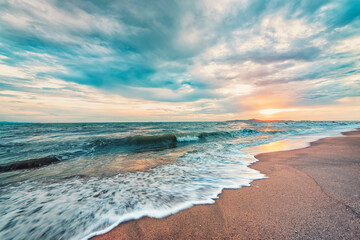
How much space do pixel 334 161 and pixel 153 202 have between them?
557 centimetres

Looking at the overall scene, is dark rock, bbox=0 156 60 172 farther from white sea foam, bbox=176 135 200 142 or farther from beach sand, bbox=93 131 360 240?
white sea foam, bbox=176 135 200 142

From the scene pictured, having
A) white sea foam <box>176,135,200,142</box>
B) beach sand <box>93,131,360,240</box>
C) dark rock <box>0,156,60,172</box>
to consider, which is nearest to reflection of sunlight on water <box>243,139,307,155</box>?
beach sand <box>93,131,360,240</box>

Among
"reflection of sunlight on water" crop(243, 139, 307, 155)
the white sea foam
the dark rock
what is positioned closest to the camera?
the dark rock

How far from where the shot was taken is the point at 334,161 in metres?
4.46

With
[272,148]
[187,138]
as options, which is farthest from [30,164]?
[272,148]

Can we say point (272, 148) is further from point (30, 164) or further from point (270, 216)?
point (30, 164)

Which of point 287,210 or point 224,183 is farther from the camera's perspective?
point 224,183

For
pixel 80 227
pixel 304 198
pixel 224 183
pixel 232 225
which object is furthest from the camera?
pixel 224 183

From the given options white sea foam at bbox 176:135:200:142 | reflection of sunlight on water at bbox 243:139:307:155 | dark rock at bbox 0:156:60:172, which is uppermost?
reflection of sunlight on water at bbox 243:139:307:155

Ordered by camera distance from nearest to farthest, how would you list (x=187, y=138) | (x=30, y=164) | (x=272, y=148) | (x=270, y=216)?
(x=270, y=216) → (x=30, y=164) → (x=272, y=148) → (x=187, y=138)

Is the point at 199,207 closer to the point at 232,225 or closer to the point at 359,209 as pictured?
the point at 232,225

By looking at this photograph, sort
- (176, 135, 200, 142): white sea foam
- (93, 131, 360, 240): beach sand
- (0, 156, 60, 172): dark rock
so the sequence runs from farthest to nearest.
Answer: (176, 135, 200, 142): white sea foam → (0, 156, 60, 172): dark rock → (93, 131, 360, 240): beach sand

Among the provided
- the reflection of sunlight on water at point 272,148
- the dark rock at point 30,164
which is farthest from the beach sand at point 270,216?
the dark rock at point 30,164

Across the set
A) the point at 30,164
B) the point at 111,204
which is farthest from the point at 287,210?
the point at 30,164
